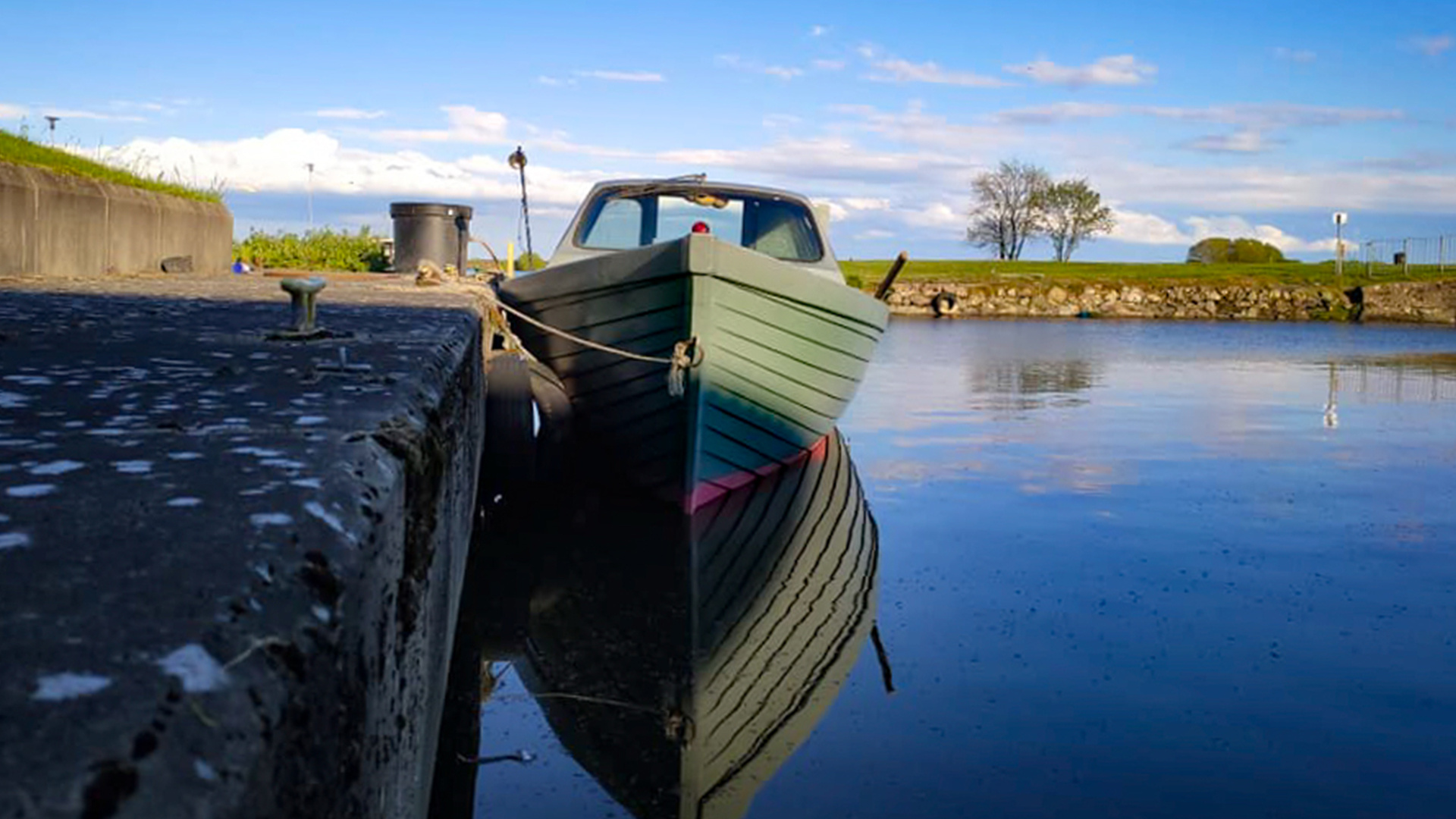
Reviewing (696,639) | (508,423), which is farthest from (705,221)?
(696,639)

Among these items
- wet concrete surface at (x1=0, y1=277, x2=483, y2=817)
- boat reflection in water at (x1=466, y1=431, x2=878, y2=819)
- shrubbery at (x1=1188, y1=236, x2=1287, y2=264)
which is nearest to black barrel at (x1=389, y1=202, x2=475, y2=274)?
boat reflection in water at (x1=466, y1=431, x2=878, y2=819)

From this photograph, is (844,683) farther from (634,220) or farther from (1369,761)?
(634,220)

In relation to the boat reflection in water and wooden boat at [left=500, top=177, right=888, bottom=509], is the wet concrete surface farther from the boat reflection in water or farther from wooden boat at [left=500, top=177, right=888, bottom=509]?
wooden boat at [left=500, top=177, right=888, bottom=509]

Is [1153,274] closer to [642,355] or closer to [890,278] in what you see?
[890,278]

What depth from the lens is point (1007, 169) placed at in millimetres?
78562

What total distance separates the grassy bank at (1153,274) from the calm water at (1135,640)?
40227 mm

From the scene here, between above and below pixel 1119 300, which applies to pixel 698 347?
below

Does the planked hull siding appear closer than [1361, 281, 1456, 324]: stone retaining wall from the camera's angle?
Yes

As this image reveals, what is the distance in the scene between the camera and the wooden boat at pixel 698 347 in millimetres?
8398

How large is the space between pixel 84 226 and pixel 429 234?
7.53 metres

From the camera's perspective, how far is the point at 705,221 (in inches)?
435

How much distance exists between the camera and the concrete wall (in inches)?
308

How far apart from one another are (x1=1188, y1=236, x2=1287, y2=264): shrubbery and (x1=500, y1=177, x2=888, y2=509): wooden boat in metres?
71.1

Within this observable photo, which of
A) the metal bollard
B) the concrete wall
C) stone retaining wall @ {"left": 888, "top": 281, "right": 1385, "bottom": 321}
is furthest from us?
stone retaining wall @ {"left": 888, "top": 281, "right": 1385, "bottom": 321}
